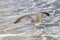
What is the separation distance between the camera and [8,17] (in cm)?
241

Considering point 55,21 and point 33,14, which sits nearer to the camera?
point 55,21

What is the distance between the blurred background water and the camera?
2.02m

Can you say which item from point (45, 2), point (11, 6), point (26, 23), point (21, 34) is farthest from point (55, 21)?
point (11, 6)

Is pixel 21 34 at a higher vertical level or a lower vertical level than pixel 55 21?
lower

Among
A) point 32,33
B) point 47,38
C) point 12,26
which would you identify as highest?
point 12,26

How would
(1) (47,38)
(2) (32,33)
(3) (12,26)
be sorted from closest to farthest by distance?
(1) (47,38) < (2) (32,33) < (3) (12,26)

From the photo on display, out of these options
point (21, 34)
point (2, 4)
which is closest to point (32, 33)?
point (21, 34)

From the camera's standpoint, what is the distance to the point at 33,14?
8.05 ft

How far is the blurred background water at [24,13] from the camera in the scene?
79.4 inches

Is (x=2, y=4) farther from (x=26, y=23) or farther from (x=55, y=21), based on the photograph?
(x=55, y=21)

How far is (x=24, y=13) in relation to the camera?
8.29 ft

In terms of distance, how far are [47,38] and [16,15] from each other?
82cm

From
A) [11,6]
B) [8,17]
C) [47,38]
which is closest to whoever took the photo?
[47,38]

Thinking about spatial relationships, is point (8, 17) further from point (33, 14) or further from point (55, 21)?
point (55, 21)
